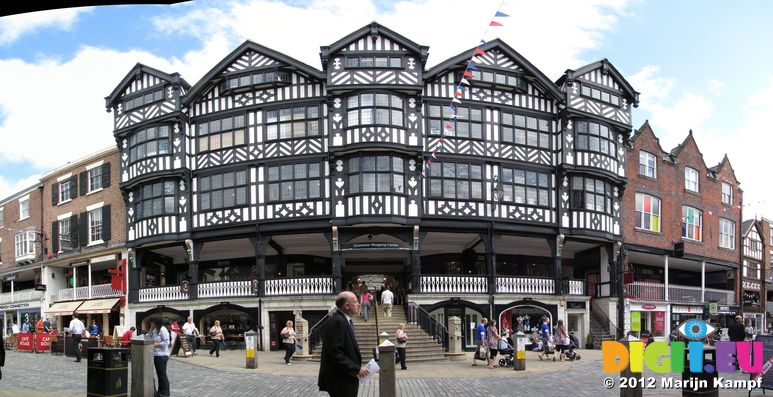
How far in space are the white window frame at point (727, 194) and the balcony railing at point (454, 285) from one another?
20497 millimetres

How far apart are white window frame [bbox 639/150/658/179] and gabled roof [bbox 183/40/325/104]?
16.9m

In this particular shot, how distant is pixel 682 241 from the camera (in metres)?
36.3

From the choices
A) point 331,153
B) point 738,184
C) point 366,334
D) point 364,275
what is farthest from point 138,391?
point 738,184

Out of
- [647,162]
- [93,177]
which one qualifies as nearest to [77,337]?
[93,177]

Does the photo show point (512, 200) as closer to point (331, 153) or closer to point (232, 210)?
point (331, 153)

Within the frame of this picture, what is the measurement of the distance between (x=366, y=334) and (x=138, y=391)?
448 inches

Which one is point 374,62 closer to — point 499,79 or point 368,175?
point 368,175

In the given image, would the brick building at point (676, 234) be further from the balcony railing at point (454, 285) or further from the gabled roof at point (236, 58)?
the gabled roof at point (236, 58)

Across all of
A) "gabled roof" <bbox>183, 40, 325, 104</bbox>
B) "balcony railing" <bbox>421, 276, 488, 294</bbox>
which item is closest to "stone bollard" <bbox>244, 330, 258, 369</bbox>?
"balcony railing" <bbox>421, 276, 488, 294</bbox>

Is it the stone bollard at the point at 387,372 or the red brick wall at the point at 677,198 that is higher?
the red brick wall at the point at 677,198

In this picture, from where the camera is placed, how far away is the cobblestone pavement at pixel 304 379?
583 inches

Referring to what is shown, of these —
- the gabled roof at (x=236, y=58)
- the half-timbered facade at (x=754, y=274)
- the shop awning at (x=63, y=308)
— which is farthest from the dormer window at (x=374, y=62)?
the half-timbered facade at (x=754, y=274)

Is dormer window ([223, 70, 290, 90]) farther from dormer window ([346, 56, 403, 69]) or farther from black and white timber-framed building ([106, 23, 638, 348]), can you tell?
dormer window ([346, 56, 403, 69])

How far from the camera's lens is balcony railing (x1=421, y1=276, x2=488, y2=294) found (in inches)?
1076
